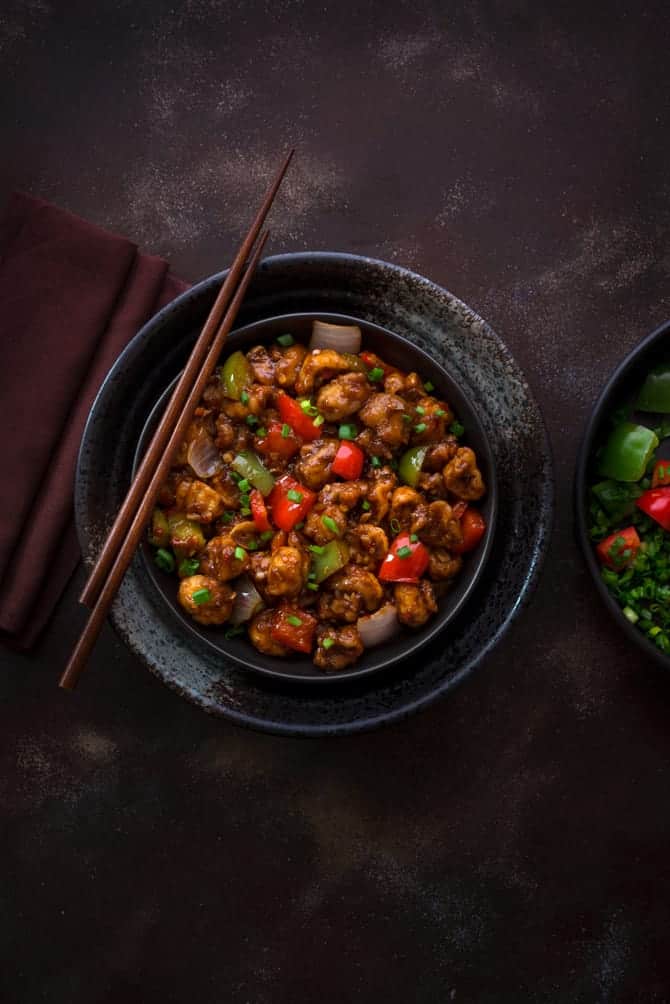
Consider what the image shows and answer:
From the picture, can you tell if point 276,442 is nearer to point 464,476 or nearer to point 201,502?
point 201,502

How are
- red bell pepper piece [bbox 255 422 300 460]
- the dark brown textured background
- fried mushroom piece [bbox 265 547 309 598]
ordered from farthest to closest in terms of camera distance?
the dark brown textured background < red bell pepper piece [bbox 255 422 300 460] < fried mushroom piece [bbox 265 547 309 598]

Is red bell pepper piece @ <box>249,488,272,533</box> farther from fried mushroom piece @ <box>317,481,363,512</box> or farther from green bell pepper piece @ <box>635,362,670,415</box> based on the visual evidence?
green bell pepper piece @ <box>635,362,670,415</box>

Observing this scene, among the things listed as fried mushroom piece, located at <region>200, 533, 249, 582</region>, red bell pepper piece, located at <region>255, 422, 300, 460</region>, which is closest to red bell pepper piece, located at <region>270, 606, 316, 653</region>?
fried mushroom piece, located at <region>200, 533, 249, 582</region>

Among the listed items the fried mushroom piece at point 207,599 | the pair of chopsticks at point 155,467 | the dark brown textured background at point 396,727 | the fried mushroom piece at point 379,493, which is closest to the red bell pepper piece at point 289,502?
the fried mushroom piece at point 379,493

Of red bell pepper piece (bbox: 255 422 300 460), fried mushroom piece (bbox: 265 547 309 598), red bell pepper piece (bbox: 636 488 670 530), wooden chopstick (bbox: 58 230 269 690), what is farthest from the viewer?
red bell pepper piece (bbox: 636 488 670 530)

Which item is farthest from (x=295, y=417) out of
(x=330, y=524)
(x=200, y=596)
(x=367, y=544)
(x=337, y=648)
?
(x=337, y=648)

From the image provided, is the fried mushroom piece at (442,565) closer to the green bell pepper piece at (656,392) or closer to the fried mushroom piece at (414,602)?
the fried mushroom piece at (414,602)

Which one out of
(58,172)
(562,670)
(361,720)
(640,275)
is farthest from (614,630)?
(58,172)
